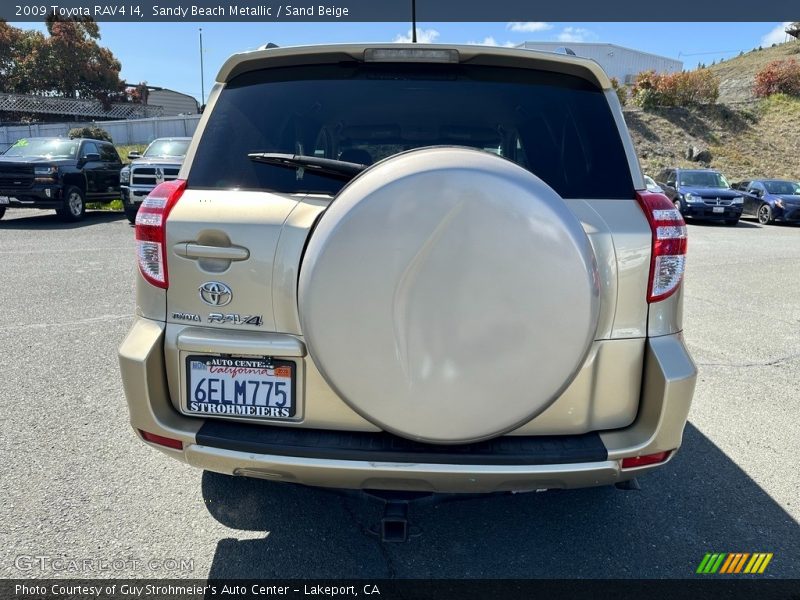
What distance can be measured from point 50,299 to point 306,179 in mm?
5583

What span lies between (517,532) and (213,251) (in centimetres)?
183

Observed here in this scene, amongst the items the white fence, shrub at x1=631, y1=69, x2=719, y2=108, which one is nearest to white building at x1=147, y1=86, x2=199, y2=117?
the white fence

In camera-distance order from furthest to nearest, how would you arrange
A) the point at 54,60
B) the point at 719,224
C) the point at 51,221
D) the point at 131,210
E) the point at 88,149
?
the point at 54,60 → the point at 719,224 → the point at 88,149 → the point at 51,221 → the point at 131,210

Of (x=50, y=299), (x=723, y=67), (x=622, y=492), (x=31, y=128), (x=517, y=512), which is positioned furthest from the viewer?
(x=723, y=67)

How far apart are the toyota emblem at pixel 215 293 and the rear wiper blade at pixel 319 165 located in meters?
0.51

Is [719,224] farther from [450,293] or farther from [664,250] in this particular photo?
[450,293]

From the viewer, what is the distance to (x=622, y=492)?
9.70 ft

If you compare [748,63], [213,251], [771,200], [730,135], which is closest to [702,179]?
[771,200]

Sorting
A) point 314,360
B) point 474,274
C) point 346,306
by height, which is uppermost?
point 474,274

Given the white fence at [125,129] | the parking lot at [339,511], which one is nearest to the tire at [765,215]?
the parking lot at [339,511]

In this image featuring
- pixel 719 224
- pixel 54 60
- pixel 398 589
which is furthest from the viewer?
pixel 54 60

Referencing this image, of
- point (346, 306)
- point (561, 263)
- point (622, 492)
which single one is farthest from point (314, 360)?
point (622, 492)

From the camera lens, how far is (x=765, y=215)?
18.6m

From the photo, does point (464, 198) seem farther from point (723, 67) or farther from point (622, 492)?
point (723, 67)
